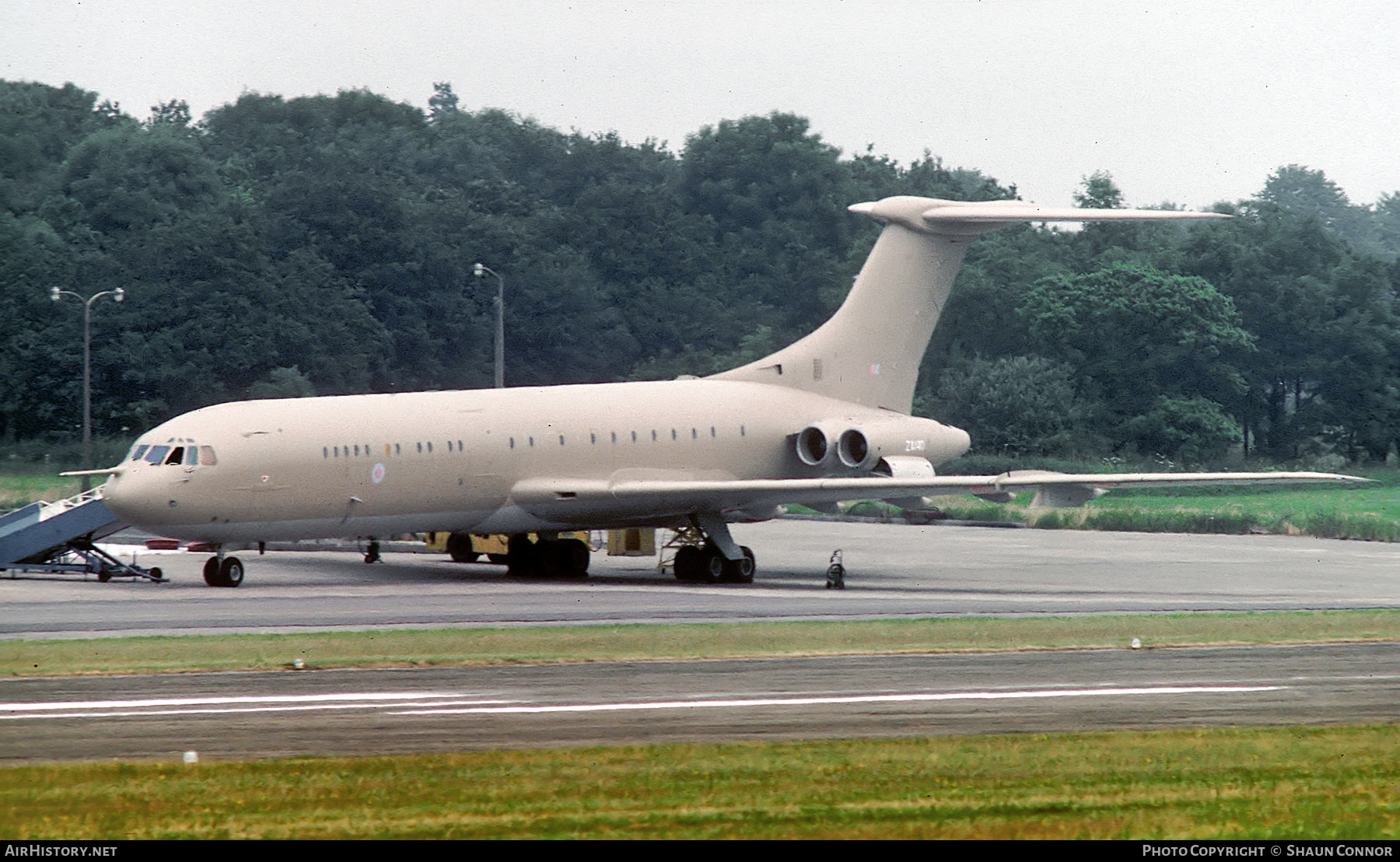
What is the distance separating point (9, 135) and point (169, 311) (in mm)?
13219

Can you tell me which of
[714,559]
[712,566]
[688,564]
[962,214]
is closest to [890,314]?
[962,214]

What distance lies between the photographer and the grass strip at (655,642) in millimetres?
22219

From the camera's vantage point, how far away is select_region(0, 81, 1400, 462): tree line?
81.8 meters

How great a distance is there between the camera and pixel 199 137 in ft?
384

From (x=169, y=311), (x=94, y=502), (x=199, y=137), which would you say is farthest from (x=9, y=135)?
(x=94, y=502)

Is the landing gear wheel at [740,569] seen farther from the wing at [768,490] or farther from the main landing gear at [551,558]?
the main landing gear at [551,558]

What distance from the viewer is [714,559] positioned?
133 ft

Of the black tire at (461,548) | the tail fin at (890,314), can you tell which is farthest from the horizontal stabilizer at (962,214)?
the black tire at (461,548)

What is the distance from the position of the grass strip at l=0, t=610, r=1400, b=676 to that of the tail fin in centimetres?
1673

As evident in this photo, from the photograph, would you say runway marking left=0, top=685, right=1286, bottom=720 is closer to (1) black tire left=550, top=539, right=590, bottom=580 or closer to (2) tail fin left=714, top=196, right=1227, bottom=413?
(1) black tire left=550, top=539, right=590, bottom=580

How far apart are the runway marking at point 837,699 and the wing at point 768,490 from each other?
56.3ft

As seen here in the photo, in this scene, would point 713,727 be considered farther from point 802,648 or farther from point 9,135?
point 9,135

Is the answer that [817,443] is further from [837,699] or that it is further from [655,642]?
[837,699]

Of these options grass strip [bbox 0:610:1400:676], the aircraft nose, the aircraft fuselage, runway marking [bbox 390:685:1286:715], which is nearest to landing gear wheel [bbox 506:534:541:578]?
the aircraft fuselage
